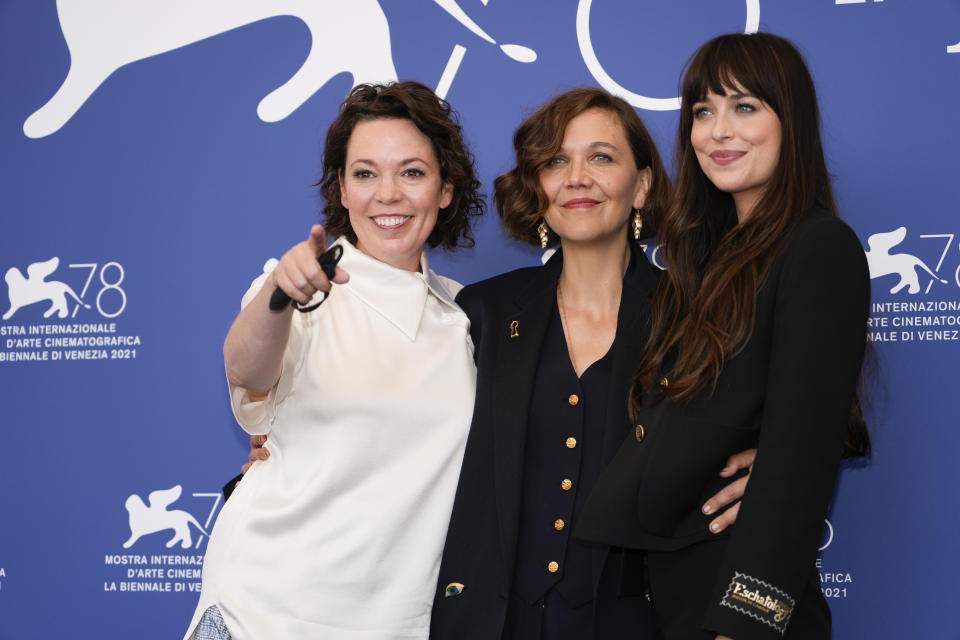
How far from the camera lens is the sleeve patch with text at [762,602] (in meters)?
1.35

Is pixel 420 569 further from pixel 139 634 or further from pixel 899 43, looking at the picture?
pixel 899 43

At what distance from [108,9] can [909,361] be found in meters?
2.87

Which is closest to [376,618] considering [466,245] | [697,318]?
[697,318]

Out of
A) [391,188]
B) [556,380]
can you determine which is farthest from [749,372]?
[391,188]

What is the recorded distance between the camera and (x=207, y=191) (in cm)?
291

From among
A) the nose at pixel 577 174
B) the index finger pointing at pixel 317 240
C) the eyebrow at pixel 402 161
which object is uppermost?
the eyebrow at pixel 402 161

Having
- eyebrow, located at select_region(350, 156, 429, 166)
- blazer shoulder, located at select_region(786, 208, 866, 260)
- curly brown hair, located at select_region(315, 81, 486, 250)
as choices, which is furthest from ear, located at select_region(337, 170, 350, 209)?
blazer shoulder, located at select_region(786, 208, 866, 260)

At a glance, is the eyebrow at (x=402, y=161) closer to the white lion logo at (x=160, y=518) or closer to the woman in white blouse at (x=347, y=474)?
the woman in white blouse at (x=347, y=474)

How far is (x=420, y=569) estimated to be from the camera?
1922 millimetres

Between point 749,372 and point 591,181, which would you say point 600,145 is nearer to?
point 591,181

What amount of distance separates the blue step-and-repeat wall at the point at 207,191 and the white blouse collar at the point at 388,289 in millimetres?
736

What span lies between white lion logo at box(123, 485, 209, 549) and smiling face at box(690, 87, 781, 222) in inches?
81.4

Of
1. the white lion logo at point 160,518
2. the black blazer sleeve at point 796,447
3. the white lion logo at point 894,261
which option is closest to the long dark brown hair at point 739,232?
the black blazer sleeve at point 796,447

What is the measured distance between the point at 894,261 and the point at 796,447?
1368 mm
